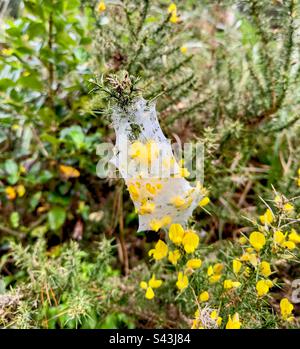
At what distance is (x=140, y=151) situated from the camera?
78 cm

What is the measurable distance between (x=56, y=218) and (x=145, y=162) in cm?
79

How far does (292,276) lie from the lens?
1.24 metres

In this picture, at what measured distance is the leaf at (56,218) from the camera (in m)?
1.48

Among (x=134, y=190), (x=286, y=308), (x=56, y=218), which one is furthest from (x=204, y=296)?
(x=56, y=218)

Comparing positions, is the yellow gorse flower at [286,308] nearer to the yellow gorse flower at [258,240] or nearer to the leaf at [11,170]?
the yellow gorse flower at [258,240]

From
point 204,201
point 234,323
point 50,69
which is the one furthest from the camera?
point 50,69

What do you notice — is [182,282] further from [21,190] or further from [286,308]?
[21,190]

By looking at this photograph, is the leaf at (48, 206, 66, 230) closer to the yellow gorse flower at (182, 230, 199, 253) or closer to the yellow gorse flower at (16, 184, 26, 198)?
the yellow gorse flower at (16, 184, 26, 198)

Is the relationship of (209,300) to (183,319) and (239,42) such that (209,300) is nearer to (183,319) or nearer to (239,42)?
(183,319)

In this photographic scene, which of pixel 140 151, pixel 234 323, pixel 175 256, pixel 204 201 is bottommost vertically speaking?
pixel 234 323

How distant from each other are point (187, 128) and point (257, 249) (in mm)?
725

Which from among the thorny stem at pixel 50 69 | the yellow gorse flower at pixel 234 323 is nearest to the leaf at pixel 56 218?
the thorny stem at pixel 50 69

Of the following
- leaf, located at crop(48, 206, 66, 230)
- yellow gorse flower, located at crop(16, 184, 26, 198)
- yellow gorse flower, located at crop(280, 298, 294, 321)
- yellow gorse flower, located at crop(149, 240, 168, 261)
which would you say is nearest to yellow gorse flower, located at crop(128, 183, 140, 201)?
yellow gorse flower, located at crop(149, 240, 168, 261)
